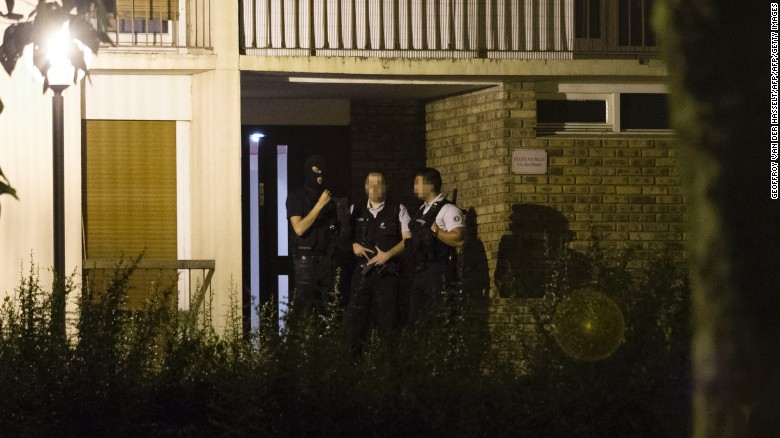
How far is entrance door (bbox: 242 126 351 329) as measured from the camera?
14.7 metres

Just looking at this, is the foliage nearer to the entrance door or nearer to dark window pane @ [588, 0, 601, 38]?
dark window pane @ [588, 0, 601, 38]

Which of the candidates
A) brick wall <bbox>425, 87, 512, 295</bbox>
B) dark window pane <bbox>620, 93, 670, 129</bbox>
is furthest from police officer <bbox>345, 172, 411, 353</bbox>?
dark window pane <bbox>620, 93, 670, 129</bbox>

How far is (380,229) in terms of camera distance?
11875mm

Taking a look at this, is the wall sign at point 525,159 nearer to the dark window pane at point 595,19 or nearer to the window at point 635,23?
the dark window pane at point 595,19

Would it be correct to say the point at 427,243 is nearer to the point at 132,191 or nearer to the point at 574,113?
the point at 574,113

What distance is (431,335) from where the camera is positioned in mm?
8055

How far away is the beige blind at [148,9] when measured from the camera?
13.2 meters

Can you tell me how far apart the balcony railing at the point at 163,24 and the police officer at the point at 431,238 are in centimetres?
303

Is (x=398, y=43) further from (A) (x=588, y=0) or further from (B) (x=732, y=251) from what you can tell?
(B) (x=732, y=251)

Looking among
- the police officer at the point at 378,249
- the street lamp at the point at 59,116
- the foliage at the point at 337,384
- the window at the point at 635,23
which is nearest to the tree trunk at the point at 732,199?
the foliage at the point at 337,384

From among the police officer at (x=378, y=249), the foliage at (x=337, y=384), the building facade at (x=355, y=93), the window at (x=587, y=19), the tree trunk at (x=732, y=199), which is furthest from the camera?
the window at (x=587, y=19)

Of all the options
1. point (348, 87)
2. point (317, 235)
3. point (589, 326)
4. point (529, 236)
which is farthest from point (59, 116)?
point (529, 236)

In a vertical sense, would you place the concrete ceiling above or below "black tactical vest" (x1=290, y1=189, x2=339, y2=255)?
above

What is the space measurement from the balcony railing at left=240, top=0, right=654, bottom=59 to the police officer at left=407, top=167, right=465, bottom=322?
7.60 feet
